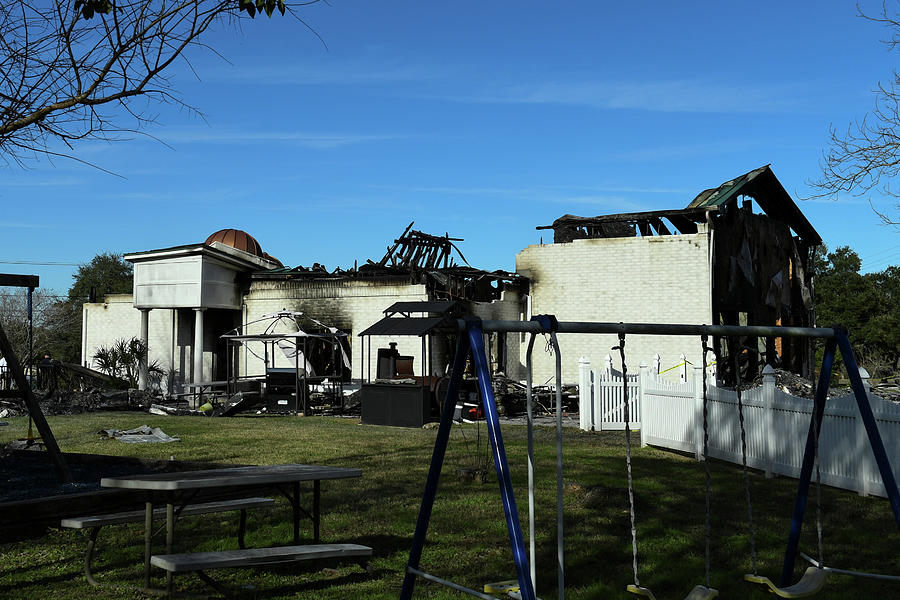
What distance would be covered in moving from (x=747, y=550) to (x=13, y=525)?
581cm

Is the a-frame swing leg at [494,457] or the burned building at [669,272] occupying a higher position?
the burned building at [669,272]

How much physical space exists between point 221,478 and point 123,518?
1100 mm

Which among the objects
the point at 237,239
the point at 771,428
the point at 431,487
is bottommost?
the point at 771,428

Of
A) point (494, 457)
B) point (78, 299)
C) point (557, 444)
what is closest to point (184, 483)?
point (494, 457)

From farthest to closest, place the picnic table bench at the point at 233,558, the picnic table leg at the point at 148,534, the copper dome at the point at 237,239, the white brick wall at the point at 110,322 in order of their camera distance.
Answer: the copper dome at the point at 237,239 → the white brick wall at the point at 110,322 → the picnic table leg at the point at 148,534 → the picnic table bench at the point at 233,558

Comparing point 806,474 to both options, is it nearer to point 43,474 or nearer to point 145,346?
point 43,474

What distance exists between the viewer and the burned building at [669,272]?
26938mm

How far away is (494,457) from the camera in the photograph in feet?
13.5

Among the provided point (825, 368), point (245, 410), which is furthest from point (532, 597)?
point (245, 410)

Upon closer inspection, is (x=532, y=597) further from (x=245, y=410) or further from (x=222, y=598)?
(x=245, y=410)

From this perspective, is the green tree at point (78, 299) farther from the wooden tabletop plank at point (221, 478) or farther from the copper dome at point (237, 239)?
the wooden tabletop plank at point (221, 478)

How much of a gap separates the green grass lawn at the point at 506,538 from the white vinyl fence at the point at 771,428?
34 centimetres

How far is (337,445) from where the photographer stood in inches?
590

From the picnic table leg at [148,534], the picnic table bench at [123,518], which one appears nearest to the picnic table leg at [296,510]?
the picnic table bench at [123,518]
